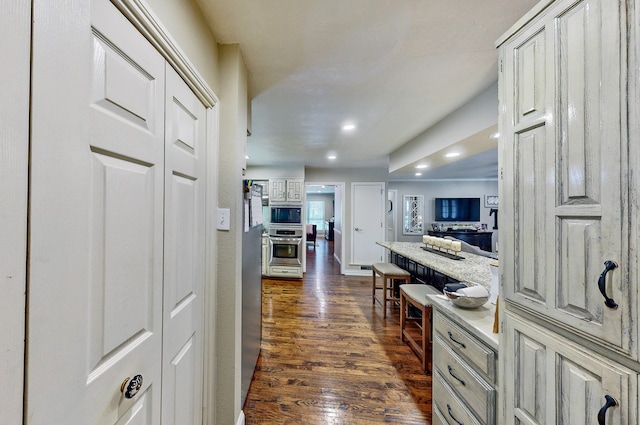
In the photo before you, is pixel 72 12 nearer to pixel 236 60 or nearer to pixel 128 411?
pixel 236 60

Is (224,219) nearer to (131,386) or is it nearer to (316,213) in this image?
(131,386)

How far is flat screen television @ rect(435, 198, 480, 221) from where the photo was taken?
298 inches

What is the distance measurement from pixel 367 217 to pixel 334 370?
3.63m

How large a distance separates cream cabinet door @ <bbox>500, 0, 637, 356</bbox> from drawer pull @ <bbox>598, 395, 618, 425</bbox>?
5.5 inches

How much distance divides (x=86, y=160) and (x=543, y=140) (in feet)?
4.36

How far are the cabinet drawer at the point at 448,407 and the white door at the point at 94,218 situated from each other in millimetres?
1392

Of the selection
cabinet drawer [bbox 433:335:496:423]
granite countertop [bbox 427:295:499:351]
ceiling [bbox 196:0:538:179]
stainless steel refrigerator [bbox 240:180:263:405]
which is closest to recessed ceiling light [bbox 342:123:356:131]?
ceiling [bbox 196:0:538:179]

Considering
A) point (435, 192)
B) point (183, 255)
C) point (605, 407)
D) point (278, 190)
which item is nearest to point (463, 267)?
point (605, 407)

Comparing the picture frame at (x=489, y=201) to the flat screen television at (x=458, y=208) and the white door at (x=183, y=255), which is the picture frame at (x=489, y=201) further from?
the white door at (x=183, y=255)

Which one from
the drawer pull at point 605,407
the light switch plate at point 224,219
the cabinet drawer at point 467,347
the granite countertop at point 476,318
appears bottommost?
the cabinet drawer at point 467,347

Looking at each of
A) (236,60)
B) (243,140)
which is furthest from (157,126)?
(236,60)

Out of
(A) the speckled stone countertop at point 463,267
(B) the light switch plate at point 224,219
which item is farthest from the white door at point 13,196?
(A) the speckled stone countertop at point 463,267

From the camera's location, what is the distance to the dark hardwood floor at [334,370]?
1.66m

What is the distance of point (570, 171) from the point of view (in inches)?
27.9
